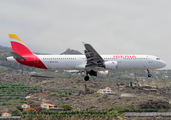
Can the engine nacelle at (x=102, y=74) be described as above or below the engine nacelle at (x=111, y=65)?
below

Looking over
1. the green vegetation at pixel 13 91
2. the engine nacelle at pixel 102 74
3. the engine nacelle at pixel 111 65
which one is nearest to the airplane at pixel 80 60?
the engine nacelle at pixel 111 65

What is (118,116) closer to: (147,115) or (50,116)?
(147,115)

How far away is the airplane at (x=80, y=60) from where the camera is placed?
165ft

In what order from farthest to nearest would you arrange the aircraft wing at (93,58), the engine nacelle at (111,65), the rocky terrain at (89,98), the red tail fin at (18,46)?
the rocky terrain at (89,98)
the red tail fin at (18,46)
the engine nacelle at (111,65)
the aircraft wing at (93,58)

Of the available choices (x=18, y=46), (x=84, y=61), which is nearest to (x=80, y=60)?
(x=84, y=61)

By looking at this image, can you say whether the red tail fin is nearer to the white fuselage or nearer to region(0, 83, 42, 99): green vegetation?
the white fuselage

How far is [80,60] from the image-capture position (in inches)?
2044

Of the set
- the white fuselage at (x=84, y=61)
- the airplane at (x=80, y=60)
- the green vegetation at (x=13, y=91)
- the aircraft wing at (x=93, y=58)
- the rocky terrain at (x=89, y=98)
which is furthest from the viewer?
the green vegetation at (x=13, y=91)

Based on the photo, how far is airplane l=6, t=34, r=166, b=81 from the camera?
50406 millimetres

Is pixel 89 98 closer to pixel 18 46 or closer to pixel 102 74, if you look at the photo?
pixel 102 74

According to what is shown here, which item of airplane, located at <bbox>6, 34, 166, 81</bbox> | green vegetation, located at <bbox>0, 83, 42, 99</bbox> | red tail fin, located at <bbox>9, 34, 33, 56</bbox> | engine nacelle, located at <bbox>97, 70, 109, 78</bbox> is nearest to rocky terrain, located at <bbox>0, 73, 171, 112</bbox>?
green vegetation, located at <bbox>0, 83, 42, 99</bbox>

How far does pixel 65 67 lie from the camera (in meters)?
51.9

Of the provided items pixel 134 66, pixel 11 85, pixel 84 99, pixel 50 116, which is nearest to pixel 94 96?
pixel 84 99

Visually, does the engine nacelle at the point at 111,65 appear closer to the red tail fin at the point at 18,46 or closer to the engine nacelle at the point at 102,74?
the engine nacelle at the point at 102,74
